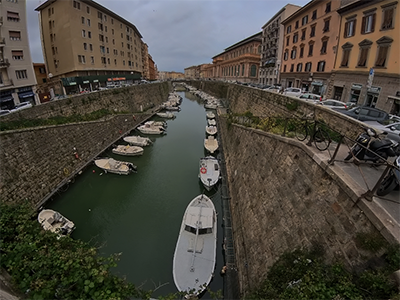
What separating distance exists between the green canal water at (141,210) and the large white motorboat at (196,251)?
2.54 ft

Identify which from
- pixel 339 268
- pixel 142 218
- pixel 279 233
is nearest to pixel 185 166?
pixel 142 218

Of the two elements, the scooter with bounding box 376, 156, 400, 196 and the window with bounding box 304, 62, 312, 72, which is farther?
the window with bounding box 304, 62, 312, 72

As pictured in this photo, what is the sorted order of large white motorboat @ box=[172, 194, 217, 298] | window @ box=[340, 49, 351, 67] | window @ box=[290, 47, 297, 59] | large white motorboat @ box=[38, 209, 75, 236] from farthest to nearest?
window @ box=[290, 47, 297, 59]
window @ box=[340, 49, 351, 67]
large white motorboat @ box=[38, 209, 75, 236]
large white motorboat @ box=[172, 194, 217, 298]

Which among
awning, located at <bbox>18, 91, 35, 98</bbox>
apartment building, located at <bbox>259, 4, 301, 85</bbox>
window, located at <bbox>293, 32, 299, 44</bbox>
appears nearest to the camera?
awning, located at <bbox>18, 91, 35, 98</bbox>

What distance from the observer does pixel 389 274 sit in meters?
4.04

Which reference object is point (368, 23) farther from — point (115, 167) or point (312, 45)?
point (115, 167)

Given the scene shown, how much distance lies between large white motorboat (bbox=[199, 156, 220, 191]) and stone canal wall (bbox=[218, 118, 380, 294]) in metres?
3.65

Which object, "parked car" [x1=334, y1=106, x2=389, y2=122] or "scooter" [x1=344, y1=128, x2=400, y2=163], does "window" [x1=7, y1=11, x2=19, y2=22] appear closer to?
"scooter" [x1=344, y1=128, x2=400, y2=163]

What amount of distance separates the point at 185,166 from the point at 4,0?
28.7m

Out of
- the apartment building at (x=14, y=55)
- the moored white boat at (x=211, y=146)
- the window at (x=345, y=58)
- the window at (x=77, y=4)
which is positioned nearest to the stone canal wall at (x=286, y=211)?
the moored white boat at (x=211, y=146)

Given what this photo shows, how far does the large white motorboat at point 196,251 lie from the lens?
9625 mm

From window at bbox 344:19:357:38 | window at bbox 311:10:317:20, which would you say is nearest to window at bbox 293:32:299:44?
window at bbox 311:10:317:20

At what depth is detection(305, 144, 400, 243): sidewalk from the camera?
15.0 ft

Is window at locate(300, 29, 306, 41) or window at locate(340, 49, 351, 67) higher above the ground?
window at locate(300, 29, 306, 41)
